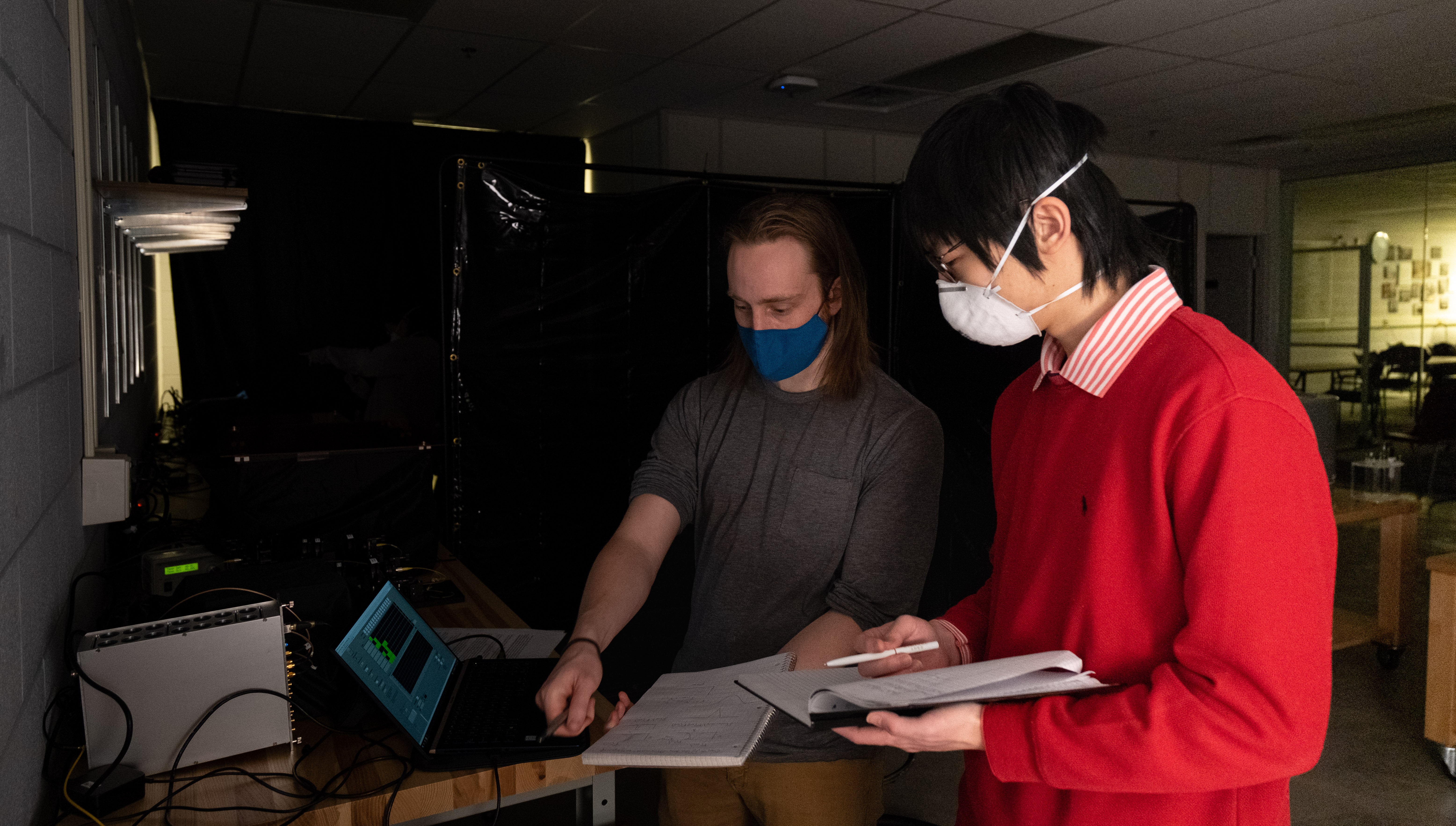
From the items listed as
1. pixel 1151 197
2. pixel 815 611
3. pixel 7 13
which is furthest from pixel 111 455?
pixel 1151 197

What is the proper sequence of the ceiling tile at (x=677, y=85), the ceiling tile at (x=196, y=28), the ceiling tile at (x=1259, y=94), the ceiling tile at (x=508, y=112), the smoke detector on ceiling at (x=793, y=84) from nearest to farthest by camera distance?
the ceiling tile at (x=196, y=28)
the ceiling tile at (x=677, y=85)
the smoke detector on ceiling at (x=793, y=84)
the ceiling tile at (x=1259, y=94)
the ceiling tile at (x=508, y=112)

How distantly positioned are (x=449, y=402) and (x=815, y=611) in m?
2.07

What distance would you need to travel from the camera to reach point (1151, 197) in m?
7.39

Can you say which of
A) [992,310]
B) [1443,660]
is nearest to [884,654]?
[992,310]

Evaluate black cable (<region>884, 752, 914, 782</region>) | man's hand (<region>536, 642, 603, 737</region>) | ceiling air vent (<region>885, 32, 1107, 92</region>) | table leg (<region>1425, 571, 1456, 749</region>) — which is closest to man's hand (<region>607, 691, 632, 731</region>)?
man's hand (<region>536, 642, 603, 737</region>)

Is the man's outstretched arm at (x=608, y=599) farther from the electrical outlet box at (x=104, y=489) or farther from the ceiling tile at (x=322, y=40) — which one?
the ceiling tile at (x=322, y=40)

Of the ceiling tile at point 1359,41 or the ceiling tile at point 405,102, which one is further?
the ceiling tile at point 405,102

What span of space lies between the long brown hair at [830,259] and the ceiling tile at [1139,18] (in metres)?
2.87

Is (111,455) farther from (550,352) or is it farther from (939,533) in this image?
(939,533)

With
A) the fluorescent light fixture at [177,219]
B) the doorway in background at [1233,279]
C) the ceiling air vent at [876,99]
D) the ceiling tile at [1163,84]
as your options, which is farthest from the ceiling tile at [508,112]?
the doorway in background at [1233,279]

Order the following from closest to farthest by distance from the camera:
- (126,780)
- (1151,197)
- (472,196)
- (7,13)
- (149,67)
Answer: (7,13), (126,780), (472,196), (149,67), (1151,197)

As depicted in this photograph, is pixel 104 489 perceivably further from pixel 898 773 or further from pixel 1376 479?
pixel 1376 479

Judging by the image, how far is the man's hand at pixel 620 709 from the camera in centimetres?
125

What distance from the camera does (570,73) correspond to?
4.87 metres
